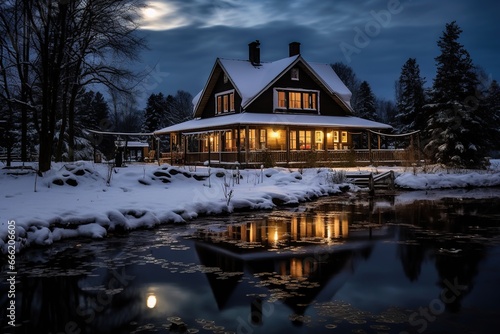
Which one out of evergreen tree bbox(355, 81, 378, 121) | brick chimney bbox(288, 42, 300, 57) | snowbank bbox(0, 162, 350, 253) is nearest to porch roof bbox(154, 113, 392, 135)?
brick chimney bbox(288, 42, 300, 57)

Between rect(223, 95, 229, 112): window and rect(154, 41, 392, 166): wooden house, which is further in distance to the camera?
rect(223, 95, 229, 112): window

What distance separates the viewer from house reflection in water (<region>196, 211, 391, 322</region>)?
699 cm

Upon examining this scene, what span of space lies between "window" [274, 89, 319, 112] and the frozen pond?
82.7 ft

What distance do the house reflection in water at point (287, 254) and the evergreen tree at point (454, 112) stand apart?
2291cm

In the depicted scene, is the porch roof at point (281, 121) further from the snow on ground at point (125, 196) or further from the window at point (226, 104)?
the snow on ground at point (125, 196)

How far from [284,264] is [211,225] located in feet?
18.0

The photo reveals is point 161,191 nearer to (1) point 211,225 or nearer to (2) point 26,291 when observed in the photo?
(1) point 211,225

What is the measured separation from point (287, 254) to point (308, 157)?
25.2m

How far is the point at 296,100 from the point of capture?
3853 cm

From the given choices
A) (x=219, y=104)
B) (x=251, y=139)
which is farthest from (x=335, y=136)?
(x=219, y=104)

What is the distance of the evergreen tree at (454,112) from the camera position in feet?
111

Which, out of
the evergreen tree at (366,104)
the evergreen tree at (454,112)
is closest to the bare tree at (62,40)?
the evergreen tree at (454,112)

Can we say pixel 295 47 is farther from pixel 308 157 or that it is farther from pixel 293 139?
pixel 308 157

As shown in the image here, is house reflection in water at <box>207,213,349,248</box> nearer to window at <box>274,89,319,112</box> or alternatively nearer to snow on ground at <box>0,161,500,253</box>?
snow on ground at <box>0,161,500,253</box>
